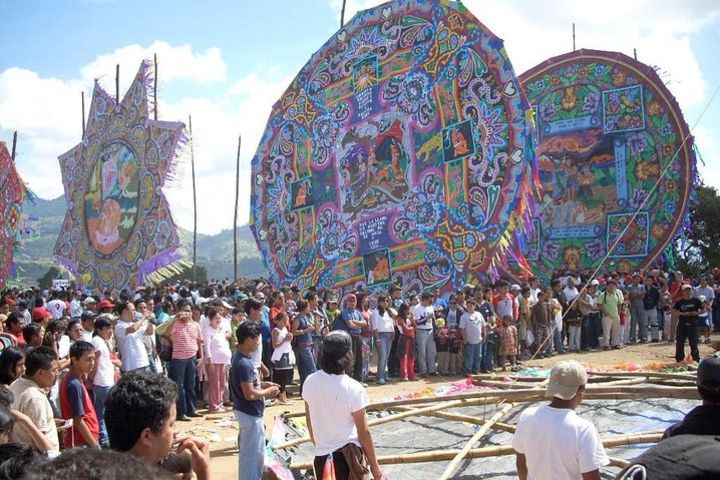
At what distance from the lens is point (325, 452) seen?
16.0 feet

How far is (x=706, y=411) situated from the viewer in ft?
10.9

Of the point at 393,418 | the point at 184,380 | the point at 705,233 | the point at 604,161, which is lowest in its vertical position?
the point at 393,418

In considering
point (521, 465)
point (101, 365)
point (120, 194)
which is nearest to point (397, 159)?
point (120, 194)

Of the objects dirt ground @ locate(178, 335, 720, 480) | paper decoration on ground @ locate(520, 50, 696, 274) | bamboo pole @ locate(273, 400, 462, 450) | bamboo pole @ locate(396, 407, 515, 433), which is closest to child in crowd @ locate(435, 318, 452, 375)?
dirt ground @ locate(178, 335, 720, 480)

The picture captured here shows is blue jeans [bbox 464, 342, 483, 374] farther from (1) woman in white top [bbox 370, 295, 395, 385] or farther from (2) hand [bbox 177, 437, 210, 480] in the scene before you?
(2) hand [bbox 177, 437, 210, 480]

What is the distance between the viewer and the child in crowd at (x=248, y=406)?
567 centimetres

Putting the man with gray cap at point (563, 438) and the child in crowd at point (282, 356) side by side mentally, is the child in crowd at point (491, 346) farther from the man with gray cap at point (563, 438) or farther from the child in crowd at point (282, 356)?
the man with gray cap at point (563, 438)

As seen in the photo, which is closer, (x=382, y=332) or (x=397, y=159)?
(x=382, y=332)

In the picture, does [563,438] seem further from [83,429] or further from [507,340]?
[507,340]

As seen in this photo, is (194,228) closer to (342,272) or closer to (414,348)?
(342,272)

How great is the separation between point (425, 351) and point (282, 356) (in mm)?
3933

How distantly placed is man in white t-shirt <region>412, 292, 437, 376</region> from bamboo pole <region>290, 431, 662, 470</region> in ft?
24.8

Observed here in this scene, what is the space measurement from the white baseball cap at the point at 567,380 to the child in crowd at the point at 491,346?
34.3 ft

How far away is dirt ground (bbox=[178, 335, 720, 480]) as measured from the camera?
8.34 meters
